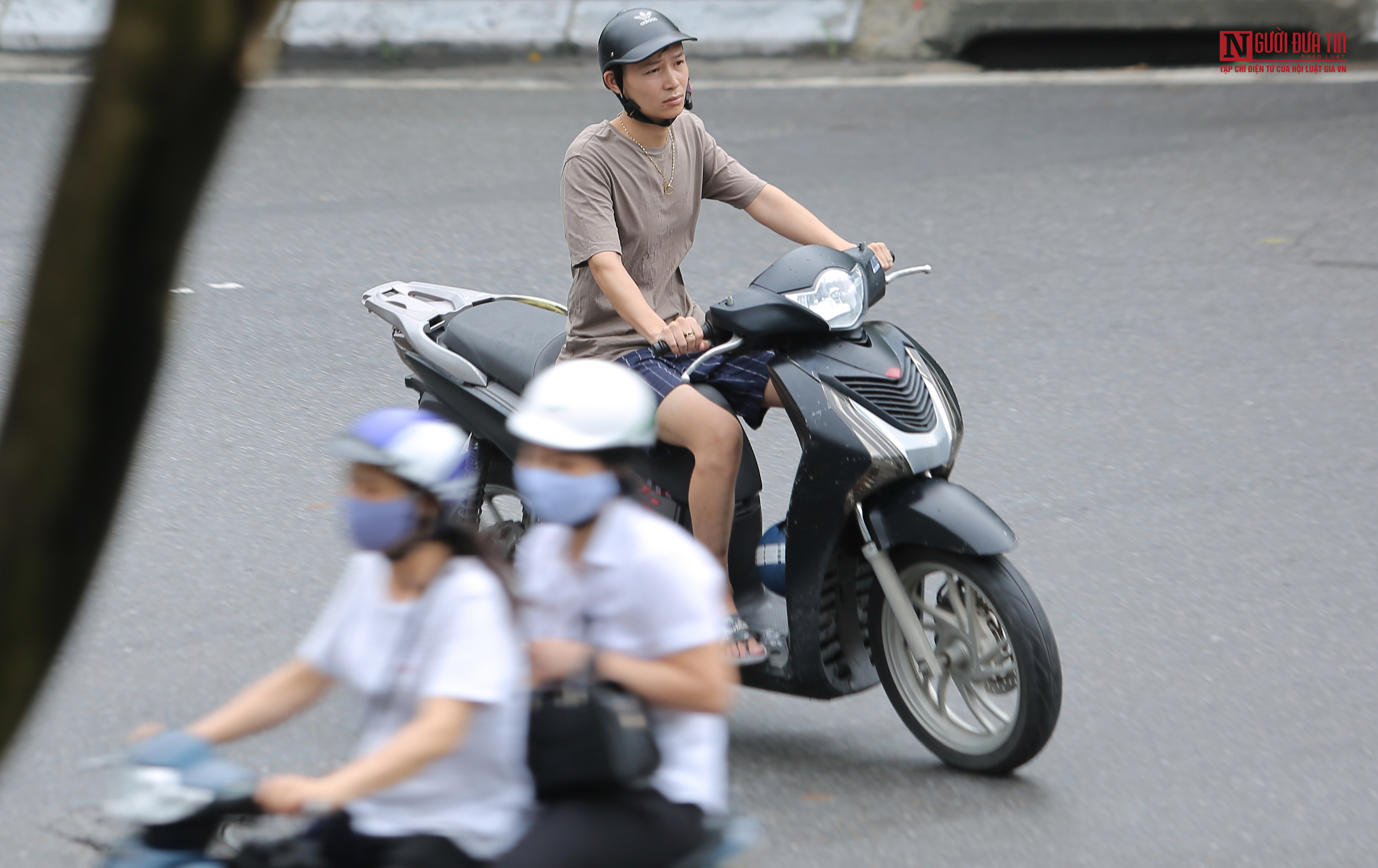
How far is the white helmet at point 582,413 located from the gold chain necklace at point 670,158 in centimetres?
183

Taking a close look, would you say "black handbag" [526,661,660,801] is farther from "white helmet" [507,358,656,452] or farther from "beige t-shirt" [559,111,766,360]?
"beige t-shirt" [559,111,766,360]

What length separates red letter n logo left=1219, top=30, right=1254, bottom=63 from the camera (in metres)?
13.2

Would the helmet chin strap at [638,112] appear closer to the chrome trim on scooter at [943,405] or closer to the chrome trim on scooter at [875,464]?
the chrome trim on scooter at [943,405]

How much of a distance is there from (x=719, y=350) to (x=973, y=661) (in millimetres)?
1028

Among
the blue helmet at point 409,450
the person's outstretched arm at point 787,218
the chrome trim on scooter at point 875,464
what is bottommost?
the chrome trim on scooter at point 875,464

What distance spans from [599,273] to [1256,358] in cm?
422

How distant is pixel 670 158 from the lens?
4855 millimetres

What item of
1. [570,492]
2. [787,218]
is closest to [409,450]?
[570,492]

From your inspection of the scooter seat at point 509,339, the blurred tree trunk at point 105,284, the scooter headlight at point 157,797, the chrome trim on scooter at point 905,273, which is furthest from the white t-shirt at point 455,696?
the scooter seat at point 509,339

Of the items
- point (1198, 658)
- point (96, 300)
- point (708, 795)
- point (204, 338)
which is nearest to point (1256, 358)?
point (1198, 658)

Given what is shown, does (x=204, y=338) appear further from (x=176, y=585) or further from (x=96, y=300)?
(x=96, y=300)

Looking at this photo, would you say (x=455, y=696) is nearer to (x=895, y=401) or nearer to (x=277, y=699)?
(x=277, y=699)

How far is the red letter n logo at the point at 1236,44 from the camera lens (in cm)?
1323

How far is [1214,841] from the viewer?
158 inches
